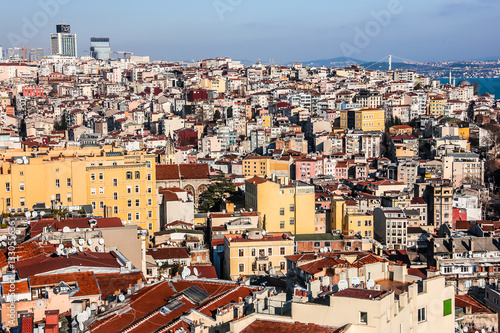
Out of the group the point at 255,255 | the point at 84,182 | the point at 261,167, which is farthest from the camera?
the point at 261,167

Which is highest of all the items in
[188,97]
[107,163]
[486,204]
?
[188,97]

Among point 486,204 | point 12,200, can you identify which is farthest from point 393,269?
point 486,204

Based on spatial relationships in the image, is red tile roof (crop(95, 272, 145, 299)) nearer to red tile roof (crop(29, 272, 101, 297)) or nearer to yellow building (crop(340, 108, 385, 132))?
red tile roof (crop(29, 272, 101, 297))

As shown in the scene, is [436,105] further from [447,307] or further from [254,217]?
[447,307]

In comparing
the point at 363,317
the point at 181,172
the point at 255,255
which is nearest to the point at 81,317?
the point at 363,317

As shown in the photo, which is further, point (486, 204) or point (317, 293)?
point (486, 204)

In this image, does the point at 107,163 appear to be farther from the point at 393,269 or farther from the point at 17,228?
the point at 393,269

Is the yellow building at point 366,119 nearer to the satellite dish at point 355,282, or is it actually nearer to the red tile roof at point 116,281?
the red tile roof at point 116,281

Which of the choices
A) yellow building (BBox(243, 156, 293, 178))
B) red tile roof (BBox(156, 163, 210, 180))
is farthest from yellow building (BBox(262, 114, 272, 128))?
red tile roof (BBox(156, 163, 210, 180))
